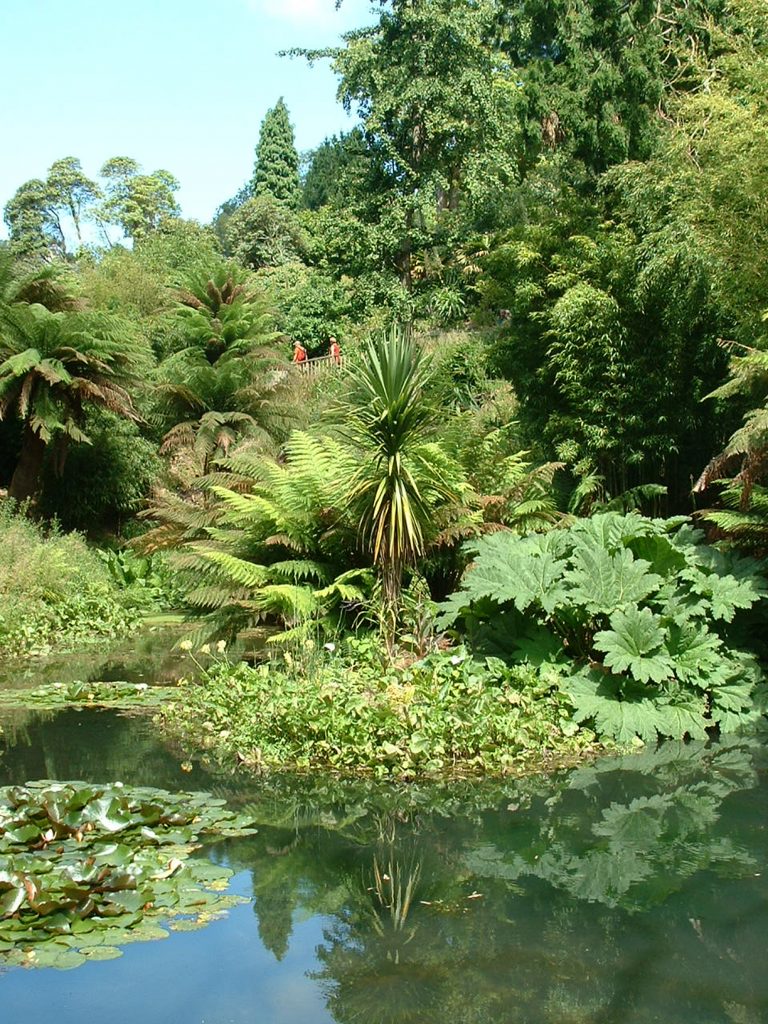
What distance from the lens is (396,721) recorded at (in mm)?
6547

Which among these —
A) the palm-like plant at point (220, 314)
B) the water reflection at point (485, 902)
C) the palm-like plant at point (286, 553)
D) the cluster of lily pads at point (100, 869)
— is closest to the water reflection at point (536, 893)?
the water reflection at point (485, 902)

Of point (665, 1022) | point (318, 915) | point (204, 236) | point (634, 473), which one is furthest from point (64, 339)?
point (204, 236)

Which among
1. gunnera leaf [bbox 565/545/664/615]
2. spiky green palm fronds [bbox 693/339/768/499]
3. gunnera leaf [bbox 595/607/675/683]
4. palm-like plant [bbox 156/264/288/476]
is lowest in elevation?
gunnera leaf [bbox 595/607/675/683]

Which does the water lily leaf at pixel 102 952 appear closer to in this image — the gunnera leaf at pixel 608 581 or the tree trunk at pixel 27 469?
the gunnera leaf at pixel 608 581

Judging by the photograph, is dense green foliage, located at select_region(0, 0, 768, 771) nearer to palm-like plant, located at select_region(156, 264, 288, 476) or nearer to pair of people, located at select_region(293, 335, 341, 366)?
palm-like plant, located at select_region(156, 264, 288, 476)

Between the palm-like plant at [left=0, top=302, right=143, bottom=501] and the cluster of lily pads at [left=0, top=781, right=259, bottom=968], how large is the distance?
9758 millimetres

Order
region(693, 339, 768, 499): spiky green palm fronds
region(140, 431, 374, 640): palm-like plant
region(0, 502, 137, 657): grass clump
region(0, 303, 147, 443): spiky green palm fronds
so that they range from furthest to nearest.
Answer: region(0, 303, 147, 443): spiky green palm fronds → region(0, 502, 137, 657): grass clump → region(140, 431, 374, 640): palm-like plant → region(693, 339, 768, 499): spiky green palm fronds

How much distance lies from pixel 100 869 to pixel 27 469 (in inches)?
491

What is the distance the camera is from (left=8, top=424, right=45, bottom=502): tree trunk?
16.0 meters

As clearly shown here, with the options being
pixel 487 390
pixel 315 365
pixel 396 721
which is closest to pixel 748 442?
pixel 396 721

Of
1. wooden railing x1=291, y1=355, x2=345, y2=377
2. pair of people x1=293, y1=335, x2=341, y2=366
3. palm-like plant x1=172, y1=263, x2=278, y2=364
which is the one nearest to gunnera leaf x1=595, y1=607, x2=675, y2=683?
palm-like plant x1=172, y1=263, x2=278, y2=364

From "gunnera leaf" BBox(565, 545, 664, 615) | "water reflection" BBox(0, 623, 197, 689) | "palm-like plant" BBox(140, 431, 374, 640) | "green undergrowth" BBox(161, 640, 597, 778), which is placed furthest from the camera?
"water reflection" BBox(0, 623, 197, 689)

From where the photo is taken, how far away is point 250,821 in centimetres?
559

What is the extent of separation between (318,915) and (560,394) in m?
8.83
